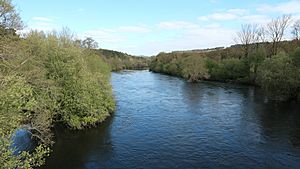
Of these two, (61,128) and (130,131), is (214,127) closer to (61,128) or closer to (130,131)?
(130,131)

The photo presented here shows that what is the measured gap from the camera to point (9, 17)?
1978 centimetres

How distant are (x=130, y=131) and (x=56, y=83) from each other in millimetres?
8109

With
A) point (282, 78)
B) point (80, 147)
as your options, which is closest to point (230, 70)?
point (282, 78)

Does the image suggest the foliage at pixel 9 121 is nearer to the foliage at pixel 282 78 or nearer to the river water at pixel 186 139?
the river water at pixel 186 139

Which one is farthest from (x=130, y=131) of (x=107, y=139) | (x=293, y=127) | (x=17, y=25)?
(x=293, y=127)

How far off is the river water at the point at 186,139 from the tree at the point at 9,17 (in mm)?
9538

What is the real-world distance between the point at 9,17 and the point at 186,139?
1646cm

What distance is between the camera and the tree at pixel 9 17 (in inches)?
730

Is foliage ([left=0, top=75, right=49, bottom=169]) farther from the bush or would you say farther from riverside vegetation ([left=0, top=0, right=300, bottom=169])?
the bush

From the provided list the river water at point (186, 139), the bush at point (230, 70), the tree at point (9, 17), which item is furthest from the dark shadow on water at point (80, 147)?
the bush at point (230, 70)

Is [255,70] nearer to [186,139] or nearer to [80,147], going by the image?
[186,139]

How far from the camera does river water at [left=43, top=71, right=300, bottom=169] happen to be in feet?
70.2

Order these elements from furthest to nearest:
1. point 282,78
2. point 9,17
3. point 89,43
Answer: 1. point 89,43
2. point 282,78
3. point 9,17

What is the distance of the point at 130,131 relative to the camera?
29.0 m
